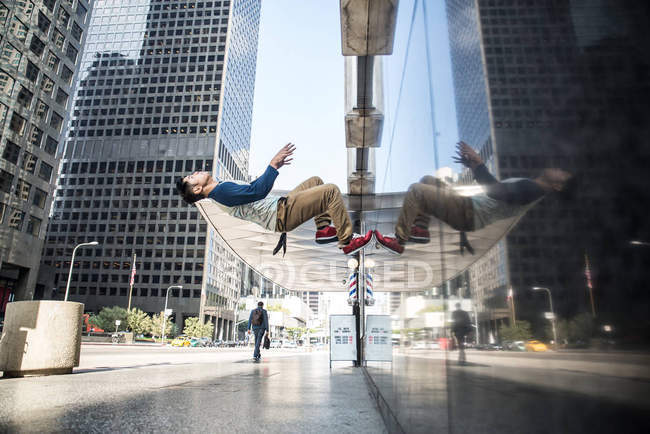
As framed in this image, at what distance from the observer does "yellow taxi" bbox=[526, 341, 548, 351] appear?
31.8 inches

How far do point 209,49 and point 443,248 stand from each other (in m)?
111

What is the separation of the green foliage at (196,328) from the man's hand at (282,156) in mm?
71934

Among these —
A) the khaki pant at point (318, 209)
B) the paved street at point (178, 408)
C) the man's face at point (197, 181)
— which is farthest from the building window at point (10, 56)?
the khaki pant at point (318, 209)

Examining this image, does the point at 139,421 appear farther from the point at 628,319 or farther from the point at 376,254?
the point at 376,254

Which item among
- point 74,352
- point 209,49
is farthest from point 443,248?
point 209,49

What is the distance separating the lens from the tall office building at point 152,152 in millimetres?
81312

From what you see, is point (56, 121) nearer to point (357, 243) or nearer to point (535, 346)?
point (357, 243)

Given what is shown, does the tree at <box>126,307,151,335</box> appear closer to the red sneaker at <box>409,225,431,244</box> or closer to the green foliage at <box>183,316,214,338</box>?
the green foliage at <box>183,316,214,338</box>

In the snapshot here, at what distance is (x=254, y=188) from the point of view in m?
4.81

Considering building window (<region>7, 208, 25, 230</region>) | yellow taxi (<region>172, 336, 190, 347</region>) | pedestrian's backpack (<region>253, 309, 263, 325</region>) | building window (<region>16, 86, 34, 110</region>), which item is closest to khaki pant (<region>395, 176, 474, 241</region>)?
pedestrian's backpack (<region>253, 309, 263, 325</region>)

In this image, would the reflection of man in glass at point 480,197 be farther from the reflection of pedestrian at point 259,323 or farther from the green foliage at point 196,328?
the green foliage at point 196,328

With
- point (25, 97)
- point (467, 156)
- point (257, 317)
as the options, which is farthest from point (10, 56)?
point (467, 156)

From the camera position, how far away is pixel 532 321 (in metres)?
0.84

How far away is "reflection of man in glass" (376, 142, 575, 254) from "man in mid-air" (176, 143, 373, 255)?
220 cm
